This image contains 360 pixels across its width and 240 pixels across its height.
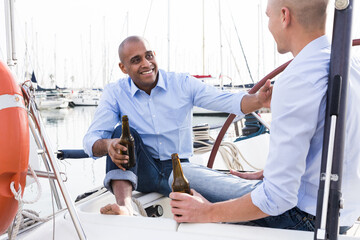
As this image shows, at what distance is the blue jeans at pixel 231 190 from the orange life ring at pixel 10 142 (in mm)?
732

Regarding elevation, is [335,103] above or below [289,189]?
above

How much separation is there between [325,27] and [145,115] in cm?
147

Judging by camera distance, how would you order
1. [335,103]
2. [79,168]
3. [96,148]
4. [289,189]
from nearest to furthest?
[335,103] → [289,189] → [96,148] → [79,168]

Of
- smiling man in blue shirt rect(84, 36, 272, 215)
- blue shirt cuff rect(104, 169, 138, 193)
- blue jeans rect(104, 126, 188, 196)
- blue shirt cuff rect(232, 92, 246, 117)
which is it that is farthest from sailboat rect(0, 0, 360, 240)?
blue shirt cuff rect(232, 92, 246, 117)

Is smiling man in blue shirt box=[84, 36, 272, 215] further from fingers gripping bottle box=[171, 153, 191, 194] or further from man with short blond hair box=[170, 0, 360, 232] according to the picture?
man with short blond hair box=[170, 0, 360, 232]

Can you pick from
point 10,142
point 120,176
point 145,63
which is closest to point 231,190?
point 120,176

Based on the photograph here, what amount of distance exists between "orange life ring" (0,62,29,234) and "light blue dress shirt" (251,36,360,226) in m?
0.77

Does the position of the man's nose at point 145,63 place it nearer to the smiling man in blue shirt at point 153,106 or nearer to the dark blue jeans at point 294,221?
the smiling man in blue shirt at point 153,106

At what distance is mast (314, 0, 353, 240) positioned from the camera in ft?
2.94

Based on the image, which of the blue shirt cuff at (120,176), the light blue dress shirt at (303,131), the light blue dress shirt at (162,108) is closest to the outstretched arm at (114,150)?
the blue shirt cuff at (120,176)

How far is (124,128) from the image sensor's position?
204 cm

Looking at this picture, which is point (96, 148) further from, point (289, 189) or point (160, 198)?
point (289, 189)

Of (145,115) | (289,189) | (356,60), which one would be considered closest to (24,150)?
(289,189)

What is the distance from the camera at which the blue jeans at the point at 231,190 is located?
1.31 meters
